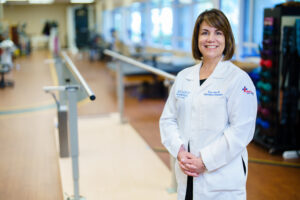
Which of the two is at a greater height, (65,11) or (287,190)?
(65,11)

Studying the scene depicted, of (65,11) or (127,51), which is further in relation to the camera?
(65,11)

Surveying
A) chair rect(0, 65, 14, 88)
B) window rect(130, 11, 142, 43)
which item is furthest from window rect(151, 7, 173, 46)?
chair rect(0, 65, 14, 88)

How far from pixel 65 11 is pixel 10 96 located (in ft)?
59.8

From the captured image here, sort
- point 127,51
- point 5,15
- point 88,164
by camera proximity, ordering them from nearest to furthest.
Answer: point 88,164, point 127,51, point 5,15

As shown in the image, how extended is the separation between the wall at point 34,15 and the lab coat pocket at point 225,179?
2407cm

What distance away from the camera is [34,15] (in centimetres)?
2394

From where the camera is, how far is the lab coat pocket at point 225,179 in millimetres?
1562

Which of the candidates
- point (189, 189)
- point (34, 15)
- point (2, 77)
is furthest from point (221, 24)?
point (34, 15)

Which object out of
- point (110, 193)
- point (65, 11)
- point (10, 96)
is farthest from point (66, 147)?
point (65, 11)

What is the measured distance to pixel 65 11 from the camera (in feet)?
79.8

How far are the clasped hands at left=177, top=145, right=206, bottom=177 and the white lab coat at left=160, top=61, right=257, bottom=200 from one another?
25 mm

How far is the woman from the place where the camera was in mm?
1525

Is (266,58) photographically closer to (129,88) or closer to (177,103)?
(177,103)

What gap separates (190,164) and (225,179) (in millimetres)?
169
